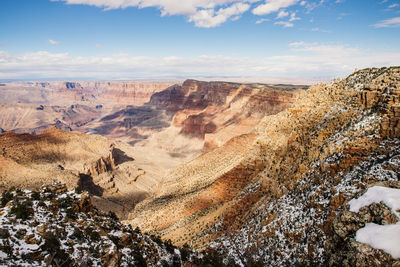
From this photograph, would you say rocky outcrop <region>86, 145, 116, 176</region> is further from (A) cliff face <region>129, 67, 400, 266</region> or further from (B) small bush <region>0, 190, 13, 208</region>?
(B) small bush <region>0, 190, 13, 208</region>

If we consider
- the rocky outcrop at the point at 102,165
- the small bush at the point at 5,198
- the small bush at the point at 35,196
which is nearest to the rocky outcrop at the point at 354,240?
the small bush at the point at 35,196

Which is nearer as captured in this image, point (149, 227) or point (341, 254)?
point (341, 254)

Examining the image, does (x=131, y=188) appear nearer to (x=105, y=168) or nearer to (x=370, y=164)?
(x=105, y=168)

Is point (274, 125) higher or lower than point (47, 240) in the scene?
higher

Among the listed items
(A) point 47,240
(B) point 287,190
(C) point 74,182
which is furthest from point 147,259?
(C) point 74,182

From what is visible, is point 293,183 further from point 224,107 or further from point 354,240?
point 224,107

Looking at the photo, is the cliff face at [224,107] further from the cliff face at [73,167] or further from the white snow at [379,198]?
the white snow at [379,198]

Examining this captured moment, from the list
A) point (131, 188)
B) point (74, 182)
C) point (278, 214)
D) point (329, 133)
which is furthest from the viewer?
point (131, 188)
